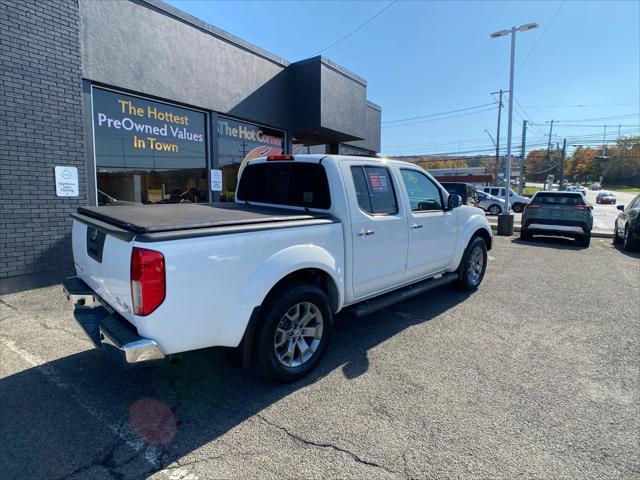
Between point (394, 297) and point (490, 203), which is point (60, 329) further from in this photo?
point (490, 203)

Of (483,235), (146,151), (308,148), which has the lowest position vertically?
(483,235)

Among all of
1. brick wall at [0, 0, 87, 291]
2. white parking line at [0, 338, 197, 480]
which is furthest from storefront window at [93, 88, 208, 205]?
white parking line at [0, 338, 197, 480]

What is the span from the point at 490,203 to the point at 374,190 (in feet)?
78.4

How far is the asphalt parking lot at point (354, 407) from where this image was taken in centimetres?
235

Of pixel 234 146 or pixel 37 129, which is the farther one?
pixel 234 146

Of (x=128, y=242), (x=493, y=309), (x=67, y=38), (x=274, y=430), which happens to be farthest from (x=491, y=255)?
(x=67, y=38)

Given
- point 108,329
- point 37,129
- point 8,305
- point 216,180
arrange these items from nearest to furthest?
1. point 108,329
2. point 8,305
3. point 37,129
4. point 216,180

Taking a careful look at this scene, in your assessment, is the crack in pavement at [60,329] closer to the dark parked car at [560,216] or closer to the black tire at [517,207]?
the dark parked car at [560,216]

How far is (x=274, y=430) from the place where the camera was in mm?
2656

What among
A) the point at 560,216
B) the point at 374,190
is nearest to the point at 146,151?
the point at 374,190

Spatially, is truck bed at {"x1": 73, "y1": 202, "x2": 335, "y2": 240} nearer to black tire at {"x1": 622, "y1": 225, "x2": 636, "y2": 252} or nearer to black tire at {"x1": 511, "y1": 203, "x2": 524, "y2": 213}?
black tire at {"x1": 622, "y1": 225, "x2": 636, "y2": 252}

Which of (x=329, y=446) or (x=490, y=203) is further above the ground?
(x=490, y=203)

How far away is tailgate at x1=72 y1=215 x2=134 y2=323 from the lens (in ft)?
8.18

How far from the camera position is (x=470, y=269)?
235 inches
